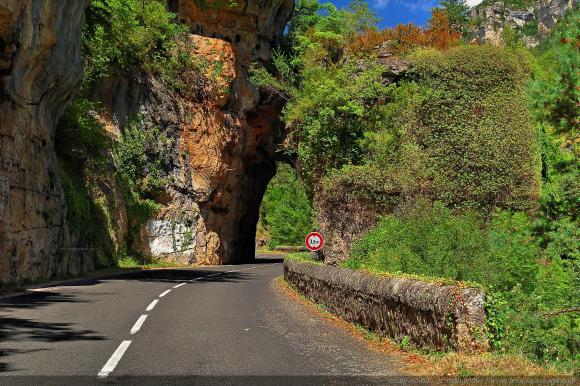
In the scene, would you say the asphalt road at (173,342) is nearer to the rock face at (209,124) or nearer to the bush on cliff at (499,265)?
the bush on cliff at (499,265)

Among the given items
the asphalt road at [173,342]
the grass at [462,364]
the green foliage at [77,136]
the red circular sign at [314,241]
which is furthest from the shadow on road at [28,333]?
the green foliage at [77,136]

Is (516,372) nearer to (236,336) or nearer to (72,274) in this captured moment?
(236,336)

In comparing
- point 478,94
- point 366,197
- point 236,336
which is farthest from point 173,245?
point 236,336

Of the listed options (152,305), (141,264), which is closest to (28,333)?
(152,305)

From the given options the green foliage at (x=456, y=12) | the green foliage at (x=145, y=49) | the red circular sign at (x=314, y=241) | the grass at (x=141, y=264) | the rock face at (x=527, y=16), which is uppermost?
the rock face at (x=527, y=16)

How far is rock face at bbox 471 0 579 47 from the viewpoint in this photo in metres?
129

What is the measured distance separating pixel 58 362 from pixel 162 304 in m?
7.09

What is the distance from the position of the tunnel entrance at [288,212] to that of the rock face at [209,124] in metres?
22.1

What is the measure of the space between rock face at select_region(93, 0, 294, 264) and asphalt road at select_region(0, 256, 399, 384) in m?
24.0

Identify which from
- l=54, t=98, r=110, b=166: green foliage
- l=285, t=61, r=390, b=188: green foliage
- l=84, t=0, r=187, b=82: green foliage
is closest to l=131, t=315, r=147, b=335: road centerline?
l=54, t=98, r=110, b=166: green foliage

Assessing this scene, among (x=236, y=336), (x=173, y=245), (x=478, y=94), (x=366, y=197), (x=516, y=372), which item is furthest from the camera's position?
(x=173, y=245)

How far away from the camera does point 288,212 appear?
7219 centimetres

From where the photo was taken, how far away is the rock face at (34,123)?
1892cm

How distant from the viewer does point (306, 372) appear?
708cm
